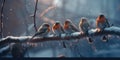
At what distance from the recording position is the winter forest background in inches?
539

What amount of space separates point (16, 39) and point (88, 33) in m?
1.03

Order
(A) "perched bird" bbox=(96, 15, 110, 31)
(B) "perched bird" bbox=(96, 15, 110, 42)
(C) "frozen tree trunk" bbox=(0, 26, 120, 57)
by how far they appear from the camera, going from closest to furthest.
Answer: (C) "frozen tree trunk" bbox=(0, 26, 120, 57)
(B) "perched bird" bbox=(96, 15, 110, 42)
(A) "perched bird" bbox=(96, 15, 110, 31)

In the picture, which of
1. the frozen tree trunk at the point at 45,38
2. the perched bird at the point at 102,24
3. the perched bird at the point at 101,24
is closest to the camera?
the frozen tree trunk at the point at 45,38

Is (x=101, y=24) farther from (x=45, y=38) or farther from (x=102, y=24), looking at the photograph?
(x=45, y=38)

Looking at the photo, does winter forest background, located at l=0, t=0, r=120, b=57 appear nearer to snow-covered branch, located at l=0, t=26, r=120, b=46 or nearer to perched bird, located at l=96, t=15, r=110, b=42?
perched bird, located at l=96, t=15, r=110, b=42

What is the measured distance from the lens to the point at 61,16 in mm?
17078

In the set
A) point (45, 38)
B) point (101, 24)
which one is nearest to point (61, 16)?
point (101, 24)

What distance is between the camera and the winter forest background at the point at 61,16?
13.7 metres

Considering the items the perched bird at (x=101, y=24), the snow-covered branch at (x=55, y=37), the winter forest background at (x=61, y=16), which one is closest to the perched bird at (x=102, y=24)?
the perched bird at (x=101, y=24)

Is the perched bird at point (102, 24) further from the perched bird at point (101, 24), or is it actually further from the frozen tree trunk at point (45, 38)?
the frozen tree trunk at point (45, 38)

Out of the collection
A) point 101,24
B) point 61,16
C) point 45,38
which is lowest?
point 61,16

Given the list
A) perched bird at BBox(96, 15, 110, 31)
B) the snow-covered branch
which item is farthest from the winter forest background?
the snow-covered branch

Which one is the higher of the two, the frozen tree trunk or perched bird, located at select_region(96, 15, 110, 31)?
→ perched bird, located at select_region(96, 15, 110, 31)

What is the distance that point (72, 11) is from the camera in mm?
17953
